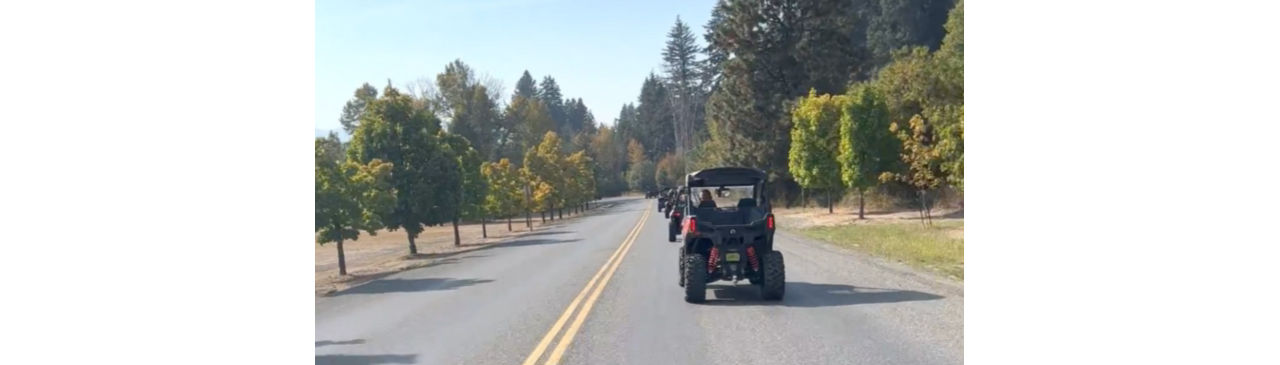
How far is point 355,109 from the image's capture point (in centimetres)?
3020

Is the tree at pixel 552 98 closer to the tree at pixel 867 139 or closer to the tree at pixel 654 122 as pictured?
the tree at pixel 654 122

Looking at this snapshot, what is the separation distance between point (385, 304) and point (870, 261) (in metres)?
10.7

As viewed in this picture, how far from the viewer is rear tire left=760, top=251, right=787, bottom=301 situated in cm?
1513

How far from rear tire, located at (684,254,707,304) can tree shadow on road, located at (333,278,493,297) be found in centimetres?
629

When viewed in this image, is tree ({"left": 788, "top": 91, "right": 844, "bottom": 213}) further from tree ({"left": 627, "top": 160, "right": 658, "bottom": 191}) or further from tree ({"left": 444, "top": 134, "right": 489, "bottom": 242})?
tree ({"left": 627, "top": 160, "right": 658, "bottom": 191})

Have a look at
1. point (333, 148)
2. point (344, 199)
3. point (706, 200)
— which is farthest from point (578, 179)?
point (706, 200)

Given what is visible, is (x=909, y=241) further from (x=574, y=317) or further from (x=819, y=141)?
(x=819, y=141)

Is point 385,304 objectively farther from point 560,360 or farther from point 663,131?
point 663,131

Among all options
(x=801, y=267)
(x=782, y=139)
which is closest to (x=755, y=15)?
(x=782, y=139)

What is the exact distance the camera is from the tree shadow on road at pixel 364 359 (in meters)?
10.8

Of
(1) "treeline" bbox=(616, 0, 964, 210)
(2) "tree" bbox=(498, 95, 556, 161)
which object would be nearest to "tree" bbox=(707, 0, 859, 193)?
(1) "treeline" bbox=(616, 0, 964, 210)

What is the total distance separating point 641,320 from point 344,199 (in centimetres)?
1552

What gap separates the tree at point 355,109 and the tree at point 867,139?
19.6 metres
